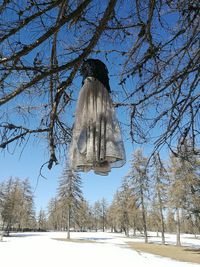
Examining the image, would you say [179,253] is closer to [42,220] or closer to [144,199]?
[144,199]

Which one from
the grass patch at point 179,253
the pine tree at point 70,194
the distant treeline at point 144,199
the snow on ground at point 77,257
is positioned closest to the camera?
the snow on ground at point 77,257

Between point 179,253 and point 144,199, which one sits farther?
point 144,199

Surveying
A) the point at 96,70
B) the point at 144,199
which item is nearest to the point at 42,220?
the point at 144,199

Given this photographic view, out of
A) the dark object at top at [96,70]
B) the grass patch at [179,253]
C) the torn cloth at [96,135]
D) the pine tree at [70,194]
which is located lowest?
the grass patch at [179,253]

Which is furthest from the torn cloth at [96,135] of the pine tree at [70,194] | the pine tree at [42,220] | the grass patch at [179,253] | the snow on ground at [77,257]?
the pine tree at [42,220]

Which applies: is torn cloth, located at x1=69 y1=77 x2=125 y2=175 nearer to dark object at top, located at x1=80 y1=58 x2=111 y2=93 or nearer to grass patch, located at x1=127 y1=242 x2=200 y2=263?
dark object at top, located at x1=80 y1=58 x2=111 y2=93

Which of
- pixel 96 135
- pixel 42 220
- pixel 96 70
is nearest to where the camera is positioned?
pixel 96 135

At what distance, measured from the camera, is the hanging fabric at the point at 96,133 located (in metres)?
1.78

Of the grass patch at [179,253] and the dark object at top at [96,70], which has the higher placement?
the dark object at top at [96,70]

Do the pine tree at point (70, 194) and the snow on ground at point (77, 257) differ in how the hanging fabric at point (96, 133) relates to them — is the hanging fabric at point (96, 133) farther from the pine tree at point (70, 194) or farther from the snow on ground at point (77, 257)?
the pine tree at point (70, 194)

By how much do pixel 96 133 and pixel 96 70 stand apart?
1.65ft

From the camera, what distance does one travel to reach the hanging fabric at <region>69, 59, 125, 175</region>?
1776mm

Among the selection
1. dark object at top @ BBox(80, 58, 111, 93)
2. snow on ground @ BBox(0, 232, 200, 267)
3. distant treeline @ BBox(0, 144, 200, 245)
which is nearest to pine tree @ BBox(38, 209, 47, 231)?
distant treeline @ BBox(0, 144, 200, 245)

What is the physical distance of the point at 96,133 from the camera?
1.79 metres
